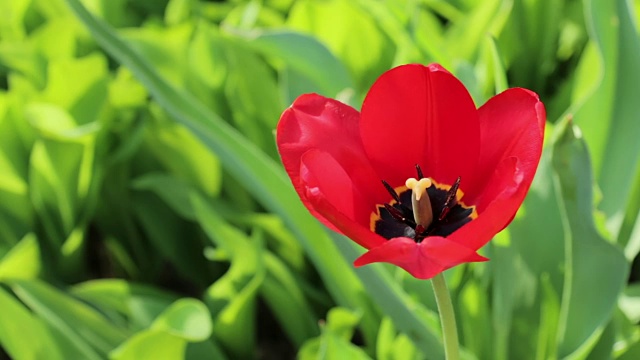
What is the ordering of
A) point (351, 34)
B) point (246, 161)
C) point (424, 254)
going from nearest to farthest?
point (424, 254) < point (246, 161) < point (351, 34)

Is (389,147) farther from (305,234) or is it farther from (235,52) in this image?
(235,52)

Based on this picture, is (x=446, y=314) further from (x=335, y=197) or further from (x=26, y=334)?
(x=26, y=334)

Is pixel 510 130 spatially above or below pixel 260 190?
above

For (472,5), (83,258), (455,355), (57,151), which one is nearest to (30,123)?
(57,151)

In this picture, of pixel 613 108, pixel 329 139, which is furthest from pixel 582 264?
pixel 329 139

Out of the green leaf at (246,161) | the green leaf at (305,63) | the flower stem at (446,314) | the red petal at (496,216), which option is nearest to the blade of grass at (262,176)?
the green leaf at (246,161)

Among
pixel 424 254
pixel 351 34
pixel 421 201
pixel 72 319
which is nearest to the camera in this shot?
pixel 424 254

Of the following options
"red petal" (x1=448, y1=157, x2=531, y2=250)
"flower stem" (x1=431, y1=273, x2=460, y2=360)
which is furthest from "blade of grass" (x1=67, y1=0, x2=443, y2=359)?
"red petal" (x1=448, y1=157, x2=531, y2=250)

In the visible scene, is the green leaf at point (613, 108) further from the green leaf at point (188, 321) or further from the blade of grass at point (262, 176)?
the green leaf at point (188, 321)
